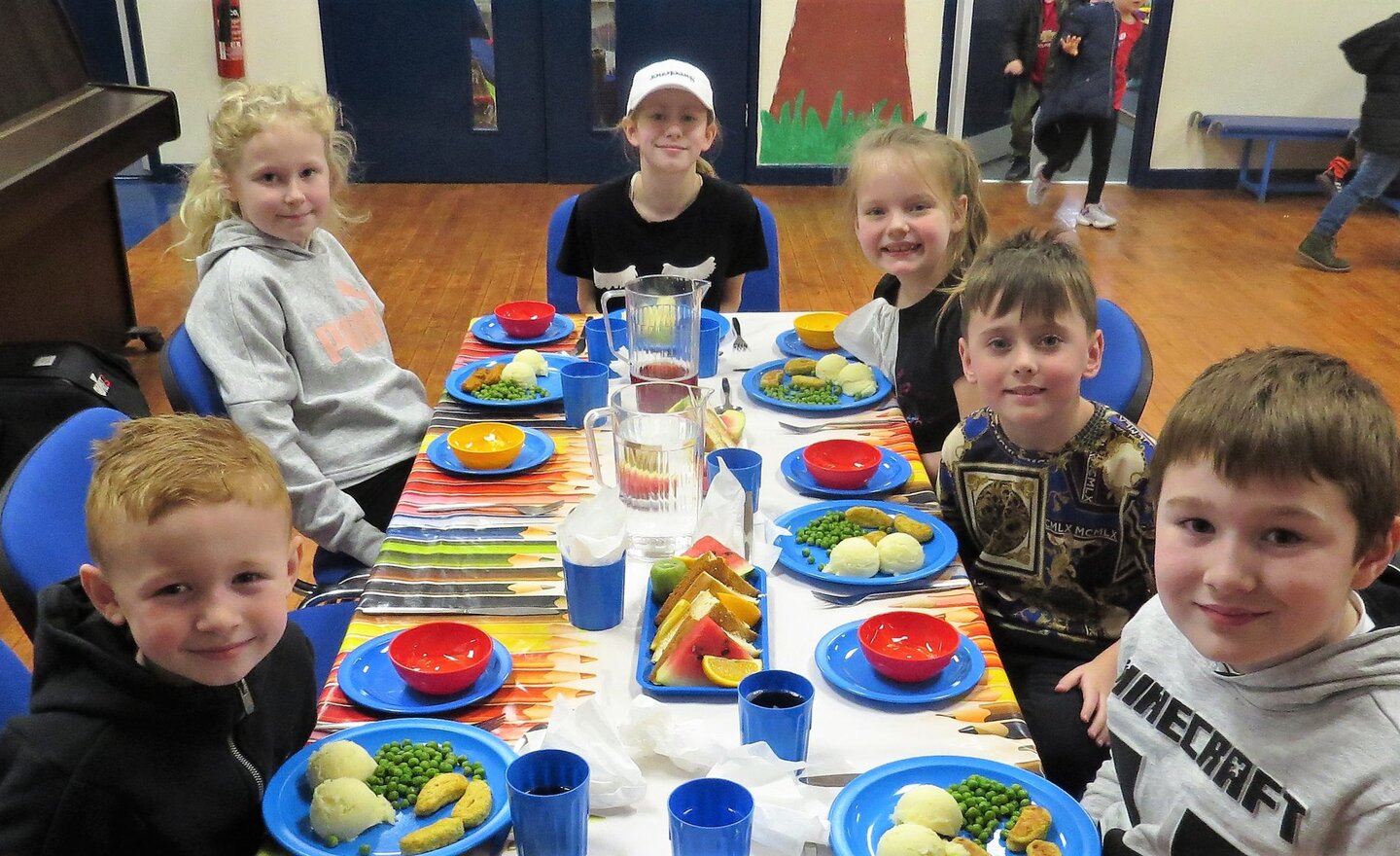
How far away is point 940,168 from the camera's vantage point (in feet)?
7.45

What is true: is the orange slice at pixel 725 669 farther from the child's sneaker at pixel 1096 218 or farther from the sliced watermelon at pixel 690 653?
the child's sneaker at pixel 1096 218

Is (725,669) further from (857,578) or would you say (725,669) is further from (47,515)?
(47,515)

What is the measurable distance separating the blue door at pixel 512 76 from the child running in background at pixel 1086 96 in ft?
5.30

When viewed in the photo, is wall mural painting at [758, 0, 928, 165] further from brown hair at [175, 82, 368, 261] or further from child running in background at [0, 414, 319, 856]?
child running in background at [0, 414, 319, 856]

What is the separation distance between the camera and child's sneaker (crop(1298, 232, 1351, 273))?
5.44 metres

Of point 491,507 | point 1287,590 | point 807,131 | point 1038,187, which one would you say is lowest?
point 1038,187

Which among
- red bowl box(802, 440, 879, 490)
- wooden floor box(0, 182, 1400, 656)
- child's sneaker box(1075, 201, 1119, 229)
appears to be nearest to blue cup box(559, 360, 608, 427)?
red bowl box(802, 440, 879, 490)

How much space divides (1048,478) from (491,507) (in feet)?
2.66

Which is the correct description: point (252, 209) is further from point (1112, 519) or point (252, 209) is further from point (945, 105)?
point (945, 105)

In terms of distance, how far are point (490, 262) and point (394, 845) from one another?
4.59 meters

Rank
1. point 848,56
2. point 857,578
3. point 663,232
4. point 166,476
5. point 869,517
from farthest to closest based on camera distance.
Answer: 1. point 848,56
2. point 663,232
3. point 869,517
4. point 857,578
5. point 166,476

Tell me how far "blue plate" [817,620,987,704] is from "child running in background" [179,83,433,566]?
1037mm

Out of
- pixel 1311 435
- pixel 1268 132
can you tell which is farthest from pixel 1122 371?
pixel 1268 132

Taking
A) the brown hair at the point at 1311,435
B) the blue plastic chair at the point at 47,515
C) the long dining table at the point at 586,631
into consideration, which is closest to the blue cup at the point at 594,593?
the long dining table at the point at 586,631
